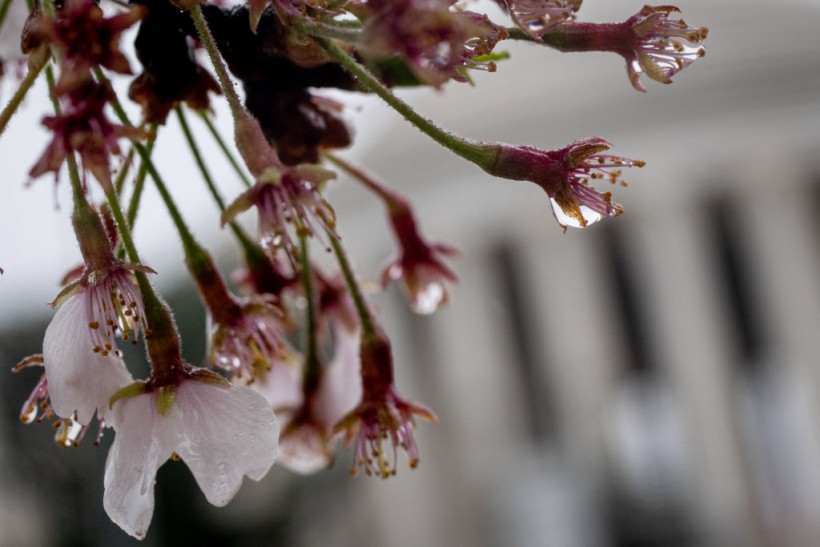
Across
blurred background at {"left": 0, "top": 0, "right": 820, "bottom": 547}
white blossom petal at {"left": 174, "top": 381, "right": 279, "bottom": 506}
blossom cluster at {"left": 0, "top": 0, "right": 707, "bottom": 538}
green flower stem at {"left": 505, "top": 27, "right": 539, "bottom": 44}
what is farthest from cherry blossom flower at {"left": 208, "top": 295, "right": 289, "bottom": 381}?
blurred background at {"left": 0, "top": 0, "right": 820, "bottom": 547}

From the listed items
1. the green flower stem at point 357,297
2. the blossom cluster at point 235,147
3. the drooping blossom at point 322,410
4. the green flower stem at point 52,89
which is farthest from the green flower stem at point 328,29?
the drooping blossom at point 322,410

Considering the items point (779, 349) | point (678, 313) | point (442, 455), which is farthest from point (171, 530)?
point (779, 349)

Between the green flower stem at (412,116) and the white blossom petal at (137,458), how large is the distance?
18 cm

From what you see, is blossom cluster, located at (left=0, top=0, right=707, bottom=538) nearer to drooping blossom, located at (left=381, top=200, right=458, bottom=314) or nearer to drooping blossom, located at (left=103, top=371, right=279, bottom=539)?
drooping blossom, located at (left=103, top=371, right=279, bottom=539)

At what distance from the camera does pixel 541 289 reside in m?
14.4

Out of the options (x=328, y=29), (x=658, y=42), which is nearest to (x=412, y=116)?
(x=328, y=29)

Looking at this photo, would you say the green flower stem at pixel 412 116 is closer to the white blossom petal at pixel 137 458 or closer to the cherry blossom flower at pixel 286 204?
the cherry blossom flower at pixel 286 204

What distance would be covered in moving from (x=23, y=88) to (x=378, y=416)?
0.31 m

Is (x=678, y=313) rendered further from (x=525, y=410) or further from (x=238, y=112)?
(x=238, y=112)

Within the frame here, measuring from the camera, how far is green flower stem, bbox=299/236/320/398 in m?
0.65

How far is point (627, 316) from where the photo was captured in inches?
564

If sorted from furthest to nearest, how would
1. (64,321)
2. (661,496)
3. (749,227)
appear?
1. (749,227)
2. (661,496)
3. (64,321)

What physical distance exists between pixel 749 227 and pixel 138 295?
1437 cm

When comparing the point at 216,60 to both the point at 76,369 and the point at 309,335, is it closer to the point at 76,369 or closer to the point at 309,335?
the point at 76,369
